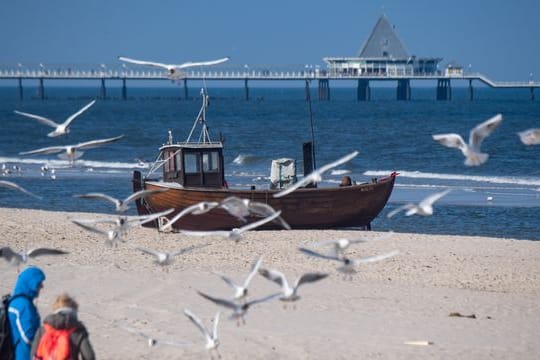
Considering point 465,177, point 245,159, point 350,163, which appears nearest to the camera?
point 465,177

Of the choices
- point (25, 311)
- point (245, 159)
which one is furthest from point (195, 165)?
point (245, 159)

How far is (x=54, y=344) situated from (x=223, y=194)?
14202mm

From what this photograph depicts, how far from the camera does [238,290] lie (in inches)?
351

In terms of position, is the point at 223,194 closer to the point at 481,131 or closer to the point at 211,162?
the point at 211,162

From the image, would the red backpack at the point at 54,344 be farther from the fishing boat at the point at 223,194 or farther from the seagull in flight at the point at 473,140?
the fishing boat at the point at 223,194

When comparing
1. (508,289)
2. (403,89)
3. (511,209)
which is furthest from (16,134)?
(403,89)

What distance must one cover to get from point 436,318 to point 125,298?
4.16 m

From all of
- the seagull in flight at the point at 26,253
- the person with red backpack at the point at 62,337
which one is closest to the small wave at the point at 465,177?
the seagull in flight at the point at 26,253

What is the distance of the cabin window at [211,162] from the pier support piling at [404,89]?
139429 millimetres

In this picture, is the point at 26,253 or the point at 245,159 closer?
the point at 26,253

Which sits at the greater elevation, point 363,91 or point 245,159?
point 363,91

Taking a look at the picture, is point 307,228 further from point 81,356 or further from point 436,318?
point 81,356

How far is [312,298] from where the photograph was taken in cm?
1439

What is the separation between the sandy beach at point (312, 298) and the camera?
1187 cm
